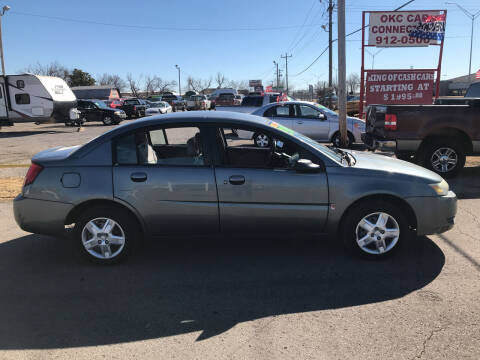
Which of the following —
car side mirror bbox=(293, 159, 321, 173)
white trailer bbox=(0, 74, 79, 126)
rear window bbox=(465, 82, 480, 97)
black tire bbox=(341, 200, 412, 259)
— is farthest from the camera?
white trailer bbox=(0, 74, 79, 126)

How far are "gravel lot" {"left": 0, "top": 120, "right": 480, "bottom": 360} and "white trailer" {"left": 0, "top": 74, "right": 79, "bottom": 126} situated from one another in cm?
1912

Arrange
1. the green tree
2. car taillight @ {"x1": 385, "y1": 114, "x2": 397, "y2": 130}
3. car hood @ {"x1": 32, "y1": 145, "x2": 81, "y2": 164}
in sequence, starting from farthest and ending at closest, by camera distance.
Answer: the green tree < car taillight @ {"x1": 385, "y1": 114, "x2": 397, "y2": 130} < car hood @ {"x1": 32, "y1": 145, "x2": 81, "y2": 164}

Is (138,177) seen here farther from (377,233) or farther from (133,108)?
(133,108)

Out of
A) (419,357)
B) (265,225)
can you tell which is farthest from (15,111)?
(419,357)

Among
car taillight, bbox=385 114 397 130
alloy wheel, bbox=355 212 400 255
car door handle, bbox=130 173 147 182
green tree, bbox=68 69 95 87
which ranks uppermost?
green tree, bbox=68 69 95 87

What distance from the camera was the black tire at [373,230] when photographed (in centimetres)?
402

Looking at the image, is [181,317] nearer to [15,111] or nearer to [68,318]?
[68,318]

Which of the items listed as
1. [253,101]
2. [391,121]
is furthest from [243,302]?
[253,101]

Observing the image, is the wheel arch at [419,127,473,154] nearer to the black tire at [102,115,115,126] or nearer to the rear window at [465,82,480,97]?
the rear window at [465,82,480,97]

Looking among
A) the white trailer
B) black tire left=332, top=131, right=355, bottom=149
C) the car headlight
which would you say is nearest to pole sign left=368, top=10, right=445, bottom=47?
black tire left=332, top=131, right=355, bottom=149

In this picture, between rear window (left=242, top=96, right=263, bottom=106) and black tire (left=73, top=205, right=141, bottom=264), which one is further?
rear window (left=242, top=96, right=263, bottom=106)

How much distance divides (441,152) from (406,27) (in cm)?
794

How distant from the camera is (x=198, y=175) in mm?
4008

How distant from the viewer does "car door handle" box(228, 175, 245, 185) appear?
156 inches
